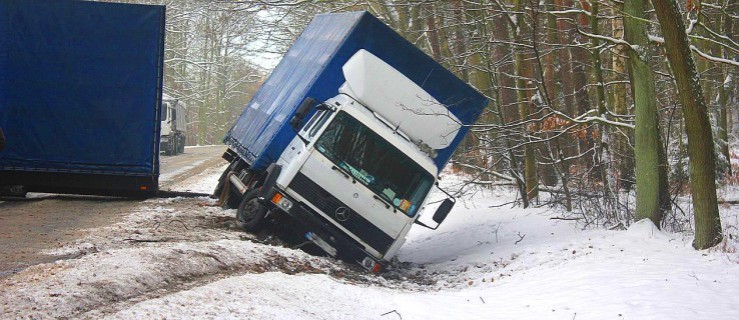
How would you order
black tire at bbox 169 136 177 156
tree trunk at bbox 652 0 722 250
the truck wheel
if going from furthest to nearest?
black tire at bbox 169 136 177 156, the truck wheel, tree trunk at bbox 652 0 722 250

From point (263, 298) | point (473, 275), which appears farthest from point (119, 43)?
point (263, 298)

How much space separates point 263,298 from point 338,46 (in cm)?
602

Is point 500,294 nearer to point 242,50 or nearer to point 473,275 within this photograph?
point 473,275

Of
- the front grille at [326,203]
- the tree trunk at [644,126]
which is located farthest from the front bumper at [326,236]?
the tree trunk at [644,126]

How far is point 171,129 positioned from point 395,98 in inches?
1207

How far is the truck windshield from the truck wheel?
149 centimetres

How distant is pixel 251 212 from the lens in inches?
542

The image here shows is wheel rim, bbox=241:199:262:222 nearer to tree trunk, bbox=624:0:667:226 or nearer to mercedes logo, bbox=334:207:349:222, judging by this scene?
mercedes logo, bbox=334:207:349:222

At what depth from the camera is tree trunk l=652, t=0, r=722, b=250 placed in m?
11.0

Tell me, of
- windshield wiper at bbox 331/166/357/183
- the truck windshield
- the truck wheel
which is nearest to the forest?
the truck windshield

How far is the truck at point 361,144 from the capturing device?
501 inches

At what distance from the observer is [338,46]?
1377 cm

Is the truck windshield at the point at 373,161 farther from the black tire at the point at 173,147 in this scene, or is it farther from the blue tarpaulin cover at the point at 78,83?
the black tire at the point at 173,147

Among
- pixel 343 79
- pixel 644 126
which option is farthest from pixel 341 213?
pixel 644 126
